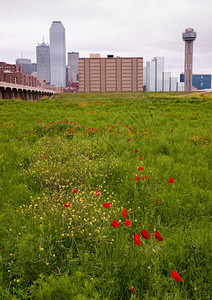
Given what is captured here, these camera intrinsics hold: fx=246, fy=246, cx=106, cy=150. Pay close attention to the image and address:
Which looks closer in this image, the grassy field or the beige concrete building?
the grassy field

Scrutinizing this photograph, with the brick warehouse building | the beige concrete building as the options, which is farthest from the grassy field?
the beige concrete building

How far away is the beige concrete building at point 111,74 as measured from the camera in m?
168

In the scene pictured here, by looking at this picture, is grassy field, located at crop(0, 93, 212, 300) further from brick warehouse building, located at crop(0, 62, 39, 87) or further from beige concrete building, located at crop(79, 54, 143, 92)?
beige concrete building, located at crop(79, 54, 143, 92)

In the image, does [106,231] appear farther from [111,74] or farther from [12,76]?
[111,74]

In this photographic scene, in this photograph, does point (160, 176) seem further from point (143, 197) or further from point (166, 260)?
point (166, 260)

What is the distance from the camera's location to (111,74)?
559 feet

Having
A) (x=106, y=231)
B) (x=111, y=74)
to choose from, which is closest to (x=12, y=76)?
(x=111, y=74)

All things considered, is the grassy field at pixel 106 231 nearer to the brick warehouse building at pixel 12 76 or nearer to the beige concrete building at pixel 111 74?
the brick warehouse building at pixel 12 76

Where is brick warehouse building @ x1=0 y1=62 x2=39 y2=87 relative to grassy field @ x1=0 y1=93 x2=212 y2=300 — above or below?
above

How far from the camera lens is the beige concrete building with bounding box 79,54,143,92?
168 metres

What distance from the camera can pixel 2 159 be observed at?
5773mm

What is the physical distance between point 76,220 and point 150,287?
3.70ft

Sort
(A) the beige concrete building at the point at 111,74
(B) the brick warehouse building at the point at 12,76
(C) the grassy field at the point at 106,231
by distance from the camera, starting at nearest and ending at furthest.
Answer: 1. (C) the grassy field at the point at 106,231
2. (B) the brick warehouse building at the point at 12,76
3. (A) the beige concrete building at the point at 111,74

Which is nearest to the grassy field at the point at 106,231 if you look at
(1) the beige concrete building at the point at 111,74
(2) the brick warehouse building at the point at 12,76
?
(2) the brick warehouse building at the point at 12,76
